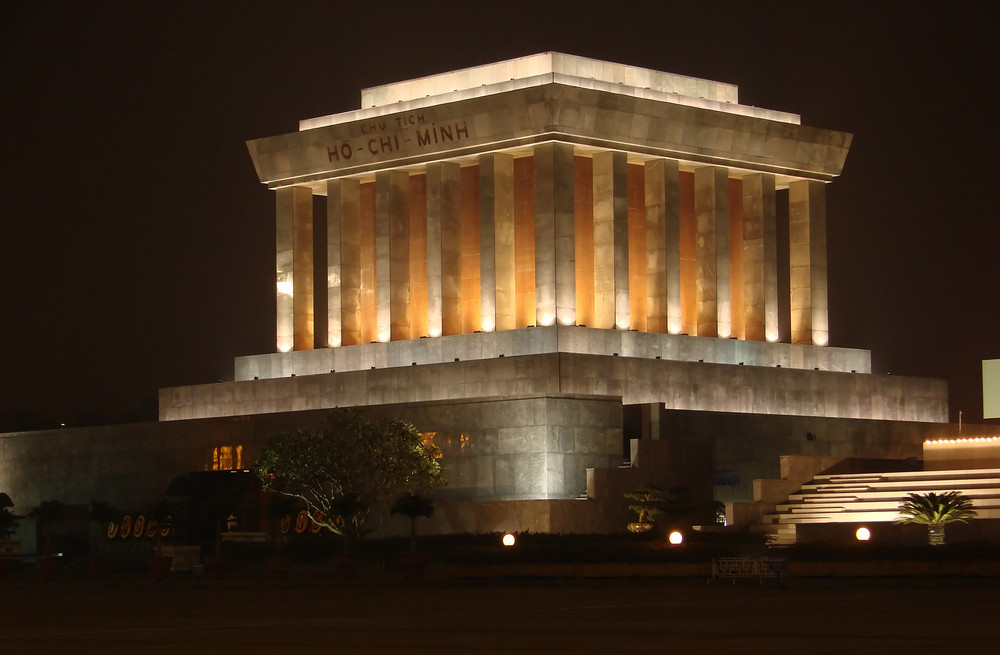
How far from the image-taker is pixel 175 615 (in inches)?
1013

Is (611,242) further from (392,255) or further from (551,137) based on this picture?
(392,255)

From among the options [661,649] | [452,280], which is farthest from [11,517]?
[661,649]

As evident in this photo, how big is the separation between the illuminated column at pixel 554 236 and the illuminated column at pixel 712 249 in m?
5.36

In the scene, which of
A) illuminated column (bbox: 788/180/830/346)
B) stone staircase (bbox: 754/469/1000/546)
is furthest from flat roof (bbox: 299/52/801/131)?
stone staircase (bbox: 754/469/1000/546)

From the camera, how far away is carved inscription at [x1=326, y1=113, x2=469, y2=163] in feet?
166

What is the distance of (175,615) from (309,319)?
97.1 feet

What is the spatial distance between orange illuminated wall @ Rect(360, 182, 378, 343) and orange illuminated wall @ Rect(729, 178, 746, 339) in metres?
10.9

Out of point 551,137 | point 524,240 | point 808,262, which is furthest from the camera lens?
point 808,262

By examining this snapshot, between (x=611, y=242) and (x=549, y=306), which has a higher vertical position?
(x=611, y=242)

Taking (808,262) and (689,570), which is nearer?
(689,570)

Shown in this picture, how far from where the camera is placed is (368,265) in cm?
5416

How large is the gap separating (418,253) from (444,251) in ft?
8.98

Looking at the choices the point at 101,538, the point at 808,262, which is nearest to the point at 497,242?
the point at 808,262

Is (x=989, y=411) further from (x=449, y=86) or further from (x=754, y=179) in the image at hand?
(x=449, y=86)
